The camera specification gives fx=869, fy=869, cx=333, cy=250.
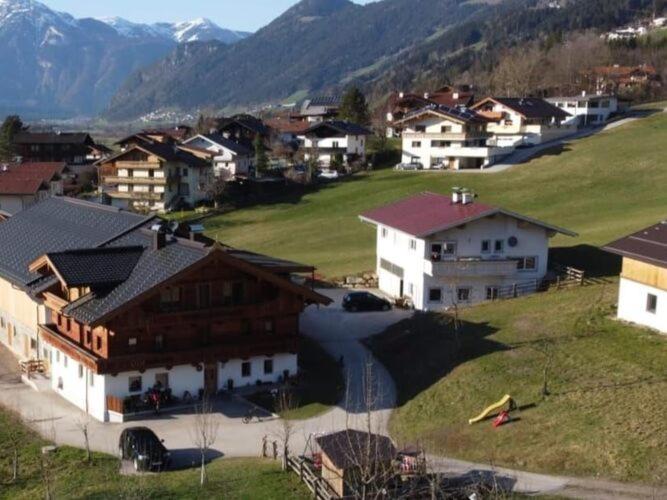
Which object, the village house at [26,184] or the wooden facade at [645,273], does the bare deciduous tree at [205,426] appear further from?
the village house at [26,184]

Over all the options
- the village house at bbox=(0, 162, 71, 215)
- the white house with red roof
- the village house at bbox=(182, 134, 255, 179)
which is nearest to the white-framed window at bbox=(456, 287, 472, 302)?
the white house with red roof

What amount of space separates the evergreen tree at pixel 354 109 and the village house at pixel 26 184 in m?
50.2

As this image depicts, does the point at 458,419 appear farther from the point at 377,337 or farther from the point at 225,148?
the point at 225,148

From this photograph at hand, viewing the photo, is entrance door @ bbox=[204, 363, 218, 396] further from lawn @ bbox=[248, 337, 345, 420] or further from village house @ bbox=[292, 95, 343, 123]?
village house @ bbox=[292, 95, 343, 123]

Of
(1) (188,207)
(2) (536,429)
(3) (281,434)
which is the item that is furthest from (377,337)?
(1) (188,207)

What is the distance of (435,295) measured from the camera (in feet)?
159

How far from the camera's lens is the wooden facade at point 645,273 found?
34.9 meters

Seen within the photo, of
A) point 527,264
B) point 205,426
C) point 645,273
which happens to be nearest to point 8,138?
point 527,264

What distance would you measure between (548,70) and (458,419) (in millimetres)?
141423

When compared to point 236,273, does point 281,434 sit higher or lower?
lower

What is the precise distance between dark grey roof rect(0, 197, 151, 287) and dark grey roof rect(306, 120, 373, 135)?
2555 inches

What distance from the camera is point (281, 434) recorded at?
31.3 meters

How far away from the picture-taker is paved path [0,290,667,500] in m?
24.6

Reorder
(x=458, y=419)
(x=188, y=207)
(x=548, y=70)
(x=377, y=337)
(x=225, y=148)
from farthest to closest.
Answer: (x=548, y=70)
(x=225, y=148)
(x=188, y=207)
(x=377, y=337)
(x=458, y=419)
